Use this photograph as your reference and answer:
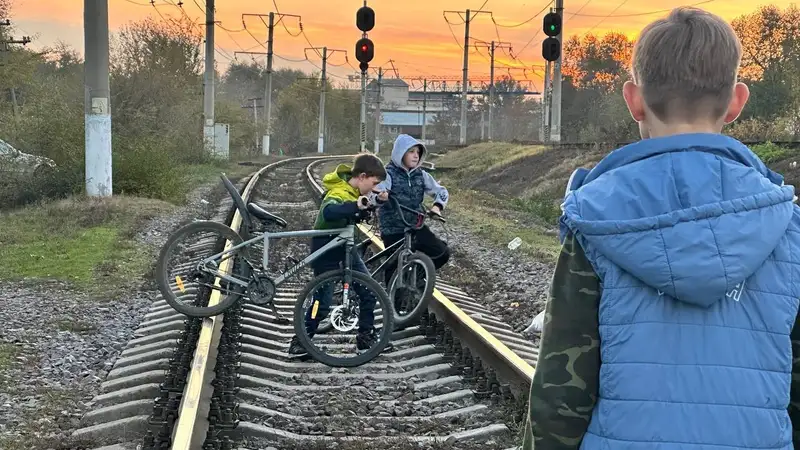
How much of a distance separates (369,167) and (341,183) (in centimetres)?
26

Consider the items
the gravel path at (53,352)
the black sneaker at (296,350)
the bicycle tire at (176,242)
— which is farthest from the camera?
the bicycle tire at (176,242)

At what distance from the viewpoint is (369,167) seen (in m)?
6.24

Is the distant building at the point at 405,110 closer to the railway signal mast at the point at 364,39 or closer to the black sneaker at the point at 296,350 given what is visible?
the railway signal mast at the point at 364,39

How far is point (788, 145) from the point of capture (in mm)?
17734

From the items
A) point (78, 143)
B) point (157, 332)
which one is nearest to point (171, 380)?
point (157, 332)

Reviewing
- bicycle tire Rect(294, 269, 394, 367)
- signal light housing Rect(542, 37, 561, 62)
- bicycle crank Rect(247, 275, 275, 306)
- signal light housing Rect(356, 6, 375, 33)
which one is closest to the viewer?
bicycle tire Rect(294, 269, 394, 367)

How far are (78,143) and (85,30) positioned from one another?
2556 millimetres

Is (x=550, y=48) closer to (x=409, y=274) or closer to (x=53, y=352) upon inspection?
(x=409, y=274)

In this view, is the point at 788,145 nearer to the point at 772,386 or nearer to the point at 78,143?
the point at 78,143

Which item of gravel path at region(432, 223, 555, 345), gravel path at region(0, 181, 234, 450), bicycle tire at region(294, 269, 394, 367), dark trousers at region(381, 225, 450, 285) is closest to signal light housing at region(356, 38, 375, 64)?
gravel path at region(432, 223, 555, 345)

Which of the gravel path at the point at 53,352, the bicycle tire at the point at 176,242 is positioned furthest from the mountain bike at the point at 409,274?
the gravel path at the point at 53,352

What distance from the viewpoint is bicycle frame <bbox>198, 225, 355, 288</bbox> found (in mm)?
6406

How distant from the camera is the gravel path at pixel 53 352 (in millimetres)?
4891

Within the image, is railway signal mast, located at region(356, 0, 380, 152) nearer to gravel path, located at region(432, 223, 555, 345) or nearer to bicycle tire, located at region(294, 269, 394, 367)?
gravel path, located at region(432, 223, 555, 345)
